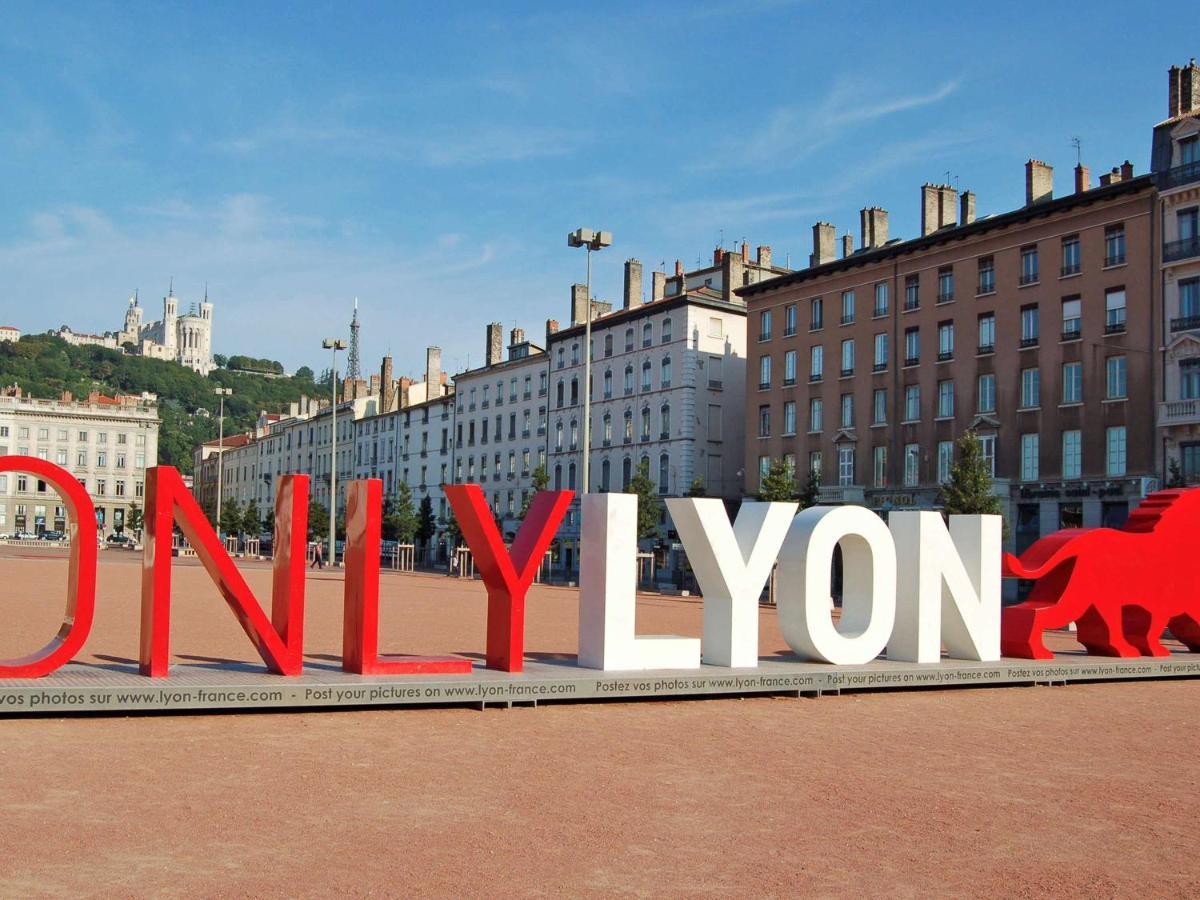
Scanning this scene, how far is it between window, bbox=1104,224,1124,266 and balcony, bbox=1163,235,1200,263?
6.29ft

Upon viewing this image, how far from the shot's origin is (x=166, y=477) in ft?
48.5

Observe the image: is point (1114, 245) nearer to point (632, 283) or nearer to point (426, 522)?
point (632, 283)

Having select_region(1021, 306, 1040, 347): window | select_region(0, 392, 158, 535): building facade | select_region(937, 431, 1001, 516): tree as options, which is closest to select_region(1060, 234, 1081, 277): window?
select_region(1021, 306, 1040, 347): window

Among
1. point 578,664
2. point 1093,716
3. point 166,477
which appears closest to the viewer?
point 166,477

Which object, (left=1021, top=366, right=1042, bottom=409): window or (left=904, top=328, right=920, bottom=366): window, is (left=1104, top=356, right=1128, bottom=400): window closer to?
(left=1021, top=366, right=1042, bottom=409): window

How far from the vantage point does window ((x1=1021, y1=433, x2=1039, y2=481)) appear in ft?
162

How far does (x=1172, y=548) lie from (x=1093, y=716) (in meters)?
6.65

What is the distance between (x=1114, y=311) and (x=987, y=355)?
612cm

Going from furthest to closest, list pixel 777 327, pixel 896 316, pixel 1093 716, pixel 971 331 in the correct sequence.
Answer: pixel 777 327 < pixel 896 316 < pixel 971 331 < pixel 1093 716

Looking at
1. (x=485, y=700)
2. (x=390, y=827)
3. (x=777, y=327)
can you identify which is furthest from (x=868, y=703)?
(x=777, y=327)

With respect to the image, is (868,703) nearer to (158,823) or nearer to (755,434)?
(158,823)

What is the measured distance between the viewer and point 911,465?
55.0m

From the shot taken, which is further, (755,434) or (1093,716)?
(755,434)

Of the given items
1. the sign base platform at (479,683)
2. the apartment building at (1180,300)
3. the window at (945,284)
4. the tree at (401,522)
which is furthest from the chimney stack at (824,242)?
the sign base platform at (479,683)
